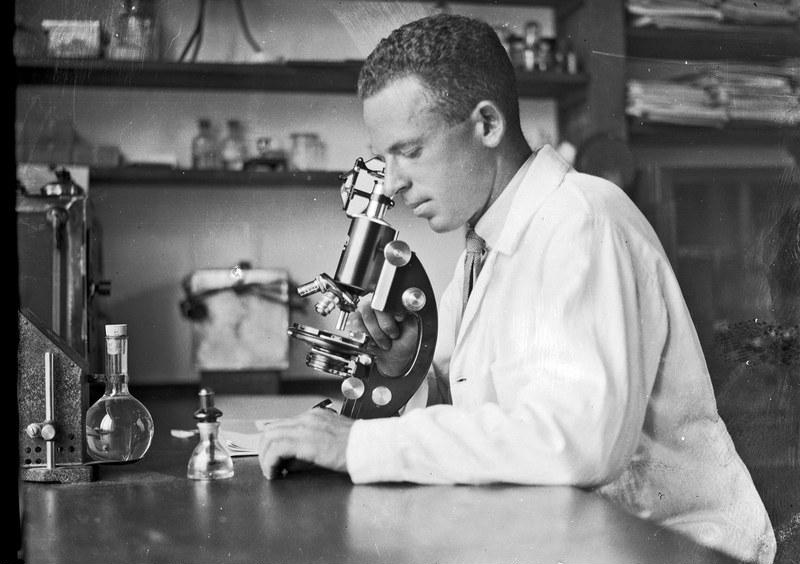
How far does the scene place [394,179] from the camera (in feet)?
4.99

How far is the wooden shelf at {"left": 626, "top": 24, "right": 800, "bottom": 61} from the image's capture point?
2018 mm

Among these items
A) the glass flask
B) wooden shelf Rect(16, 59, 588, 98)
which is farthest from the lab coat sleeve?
wooden shelf Rect(16, 59, 588, 98)

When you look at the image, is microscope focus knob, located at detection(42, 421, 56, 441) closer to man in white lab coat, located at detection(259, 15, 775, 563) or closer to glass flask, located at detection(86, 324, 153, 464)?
glass flask, located at detection(86, 324, 153, 464)

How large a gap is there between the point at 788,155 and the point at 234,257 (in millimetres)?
1391

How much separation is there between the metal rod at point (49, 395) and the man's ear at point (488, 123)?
821mm

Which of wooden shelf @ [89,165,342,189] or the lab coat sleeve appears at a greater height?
wooden shelf @ [89,165,342,189]

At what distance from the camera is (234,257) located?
2268mm

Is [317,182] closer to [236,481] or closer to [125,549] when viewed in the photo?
[236,481]

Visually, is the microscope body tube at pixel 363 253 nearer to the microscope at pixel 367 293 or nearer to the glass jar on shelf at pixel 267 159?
the microscope at pixel 367 293

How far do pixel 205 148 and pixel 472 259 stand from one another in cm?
127

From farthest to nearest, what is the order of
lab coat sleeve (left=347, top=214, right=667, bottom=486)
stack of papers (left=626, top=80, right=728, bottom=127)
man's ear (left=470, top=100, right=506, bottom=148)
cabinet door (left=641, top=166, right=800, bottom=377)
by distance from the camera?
1. stack of papers (left=626, top=80, right=728, bottom=127)
2. cabinet door (left=641, top=166, right=800, bottom=377)
3. man's ear (left=470, top=100, right=506, bottom=148)
4. lab coat sleeve (left=347, top=214, right=667, bottom=486)

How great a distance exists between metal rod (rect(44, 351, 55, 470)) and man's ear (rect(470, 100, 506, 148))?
0.82m

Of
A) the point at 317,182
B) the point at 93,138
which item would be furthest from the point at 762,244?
the point at 93,138

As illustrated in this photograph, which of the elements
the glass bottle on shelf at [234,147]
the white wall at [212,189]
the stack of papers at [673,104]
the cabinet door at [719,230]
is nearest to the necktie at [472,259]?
the white wall at [212,189]
